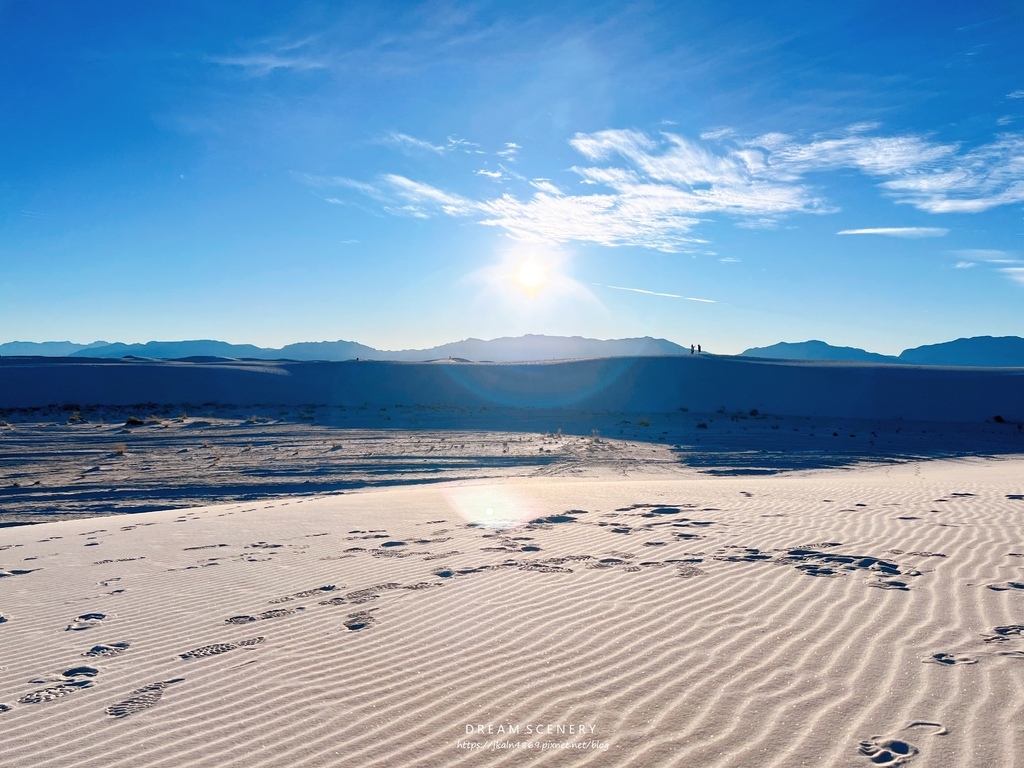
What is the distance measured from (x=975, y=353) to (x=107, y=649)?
185m

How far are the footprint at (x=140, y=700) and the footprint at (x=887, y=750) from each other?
11.9ft

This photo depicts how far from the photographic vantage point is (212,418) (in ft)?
95.1

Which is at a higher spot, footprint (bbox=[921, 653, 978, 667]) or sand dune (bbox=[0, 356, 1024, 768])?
footprint (bbox=[921, 653, 978, 667])

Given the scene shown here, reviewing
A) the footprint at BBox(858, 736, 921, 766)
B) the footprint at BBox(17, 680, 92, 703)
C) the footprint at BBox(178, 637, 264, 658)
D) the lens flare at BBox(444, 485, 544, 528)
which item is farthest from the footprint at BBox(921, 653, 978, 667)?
the lens flare at BBox(444, 485, 544, 528)

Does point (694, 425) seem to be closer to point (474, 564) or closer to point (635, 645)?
point (474, 564)

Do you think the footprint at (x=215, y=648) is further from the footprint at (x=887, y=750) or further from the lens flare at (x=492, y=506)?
the lens flare at (x=492, y=506)

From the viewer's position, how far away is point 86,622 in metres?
5.32

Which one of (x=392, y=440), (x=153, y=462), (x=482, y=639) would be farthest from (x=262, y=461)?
(x=482, y=639)

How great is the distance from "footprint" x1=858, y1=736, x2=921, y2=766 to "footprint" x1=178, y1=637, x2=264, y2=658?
3.71m

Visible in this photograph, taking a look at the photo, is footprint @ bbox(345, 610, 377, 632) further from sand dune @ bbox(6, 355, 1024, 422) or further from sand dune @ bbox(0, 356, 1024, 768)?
sand dune @ bbox(6, 355, 1024, 422)

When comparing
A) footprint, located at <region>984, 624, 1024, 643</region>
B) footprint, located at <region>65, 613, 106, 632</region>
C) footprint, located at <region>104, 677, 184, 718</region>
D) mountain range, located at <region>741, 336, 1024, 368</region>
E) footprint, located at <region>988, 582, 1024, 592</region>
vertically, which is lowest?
footprint, located at <region>65, 613, 106, 632</region>

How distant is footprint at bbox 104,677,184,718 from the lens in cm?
371

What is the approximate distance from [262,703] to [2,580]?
482cm

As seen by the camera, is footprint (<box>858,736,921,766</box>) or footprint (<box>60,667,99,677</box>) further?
footprint (<box>60,667,99,677</box>)
